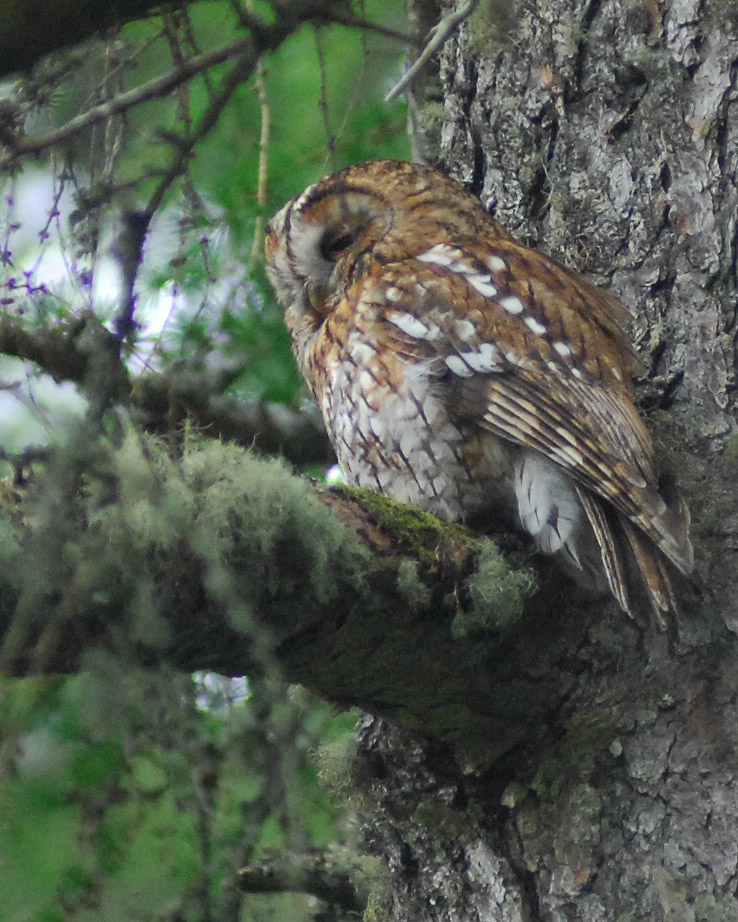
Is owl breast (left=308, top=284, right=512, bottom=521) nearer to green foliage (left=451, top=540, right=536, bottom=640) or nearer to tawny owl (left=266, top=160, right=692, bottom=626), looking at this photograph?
tawny owl (left=266, top=160, right=692, bottom=626)

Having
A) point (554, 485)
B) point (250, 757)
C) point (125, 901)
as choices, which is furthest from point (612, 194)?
point (125, 901)

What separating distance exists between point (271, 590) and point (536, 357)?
798 mm

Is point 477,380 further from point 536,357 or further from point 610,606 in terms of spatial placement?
point 610,606

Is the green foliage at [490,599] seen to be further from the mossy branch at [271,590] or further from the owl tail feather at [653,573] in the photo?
the owl tail feather at [653,573]

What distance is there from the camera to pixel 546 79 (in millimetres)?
2316

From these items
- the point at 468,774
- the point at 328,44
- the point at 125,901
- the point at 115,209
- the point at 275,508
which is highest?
the point at 328,44

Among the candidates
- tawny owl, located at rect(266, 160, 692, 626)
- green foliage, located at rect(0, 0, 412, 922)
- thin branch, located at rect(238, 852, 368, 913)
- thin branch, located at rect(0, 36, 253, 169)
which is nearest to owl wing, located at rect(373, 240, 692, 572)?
tawny owl, located at rect(266, 160, 692, 626)

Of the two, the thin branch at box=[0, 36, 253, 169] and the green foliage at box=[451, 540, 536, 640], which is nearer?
the thin branch at box=[0, 36, 253, 169]

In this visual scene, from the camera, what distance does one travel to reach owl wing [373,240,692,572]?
1.82 metres

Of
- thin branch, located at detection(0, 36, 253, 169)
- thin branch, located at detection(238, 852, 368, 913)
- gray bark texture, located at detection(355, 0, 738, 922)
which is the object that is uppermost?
thin branch, located at detection(0, 36, 253, 169)

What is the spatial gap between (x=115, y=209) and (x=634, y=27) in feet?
4.38

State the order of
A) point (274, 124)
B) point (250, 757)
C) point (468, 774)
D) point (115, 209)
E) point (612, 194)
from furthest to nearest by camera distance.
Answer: point (274, 124) → point (612, 194) → point (468, 774) → point (250, 757) → point (115, 209)

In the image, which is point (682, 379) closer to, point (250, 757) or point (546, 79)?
point (546, 79)

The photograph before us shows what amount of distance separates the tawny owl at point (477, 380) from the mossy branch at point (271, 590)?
174 mm
